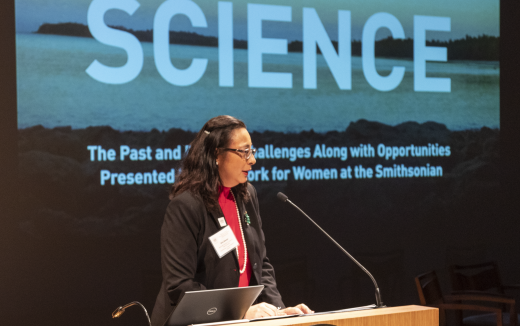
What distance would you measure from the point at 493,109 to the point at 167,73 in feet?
9.57

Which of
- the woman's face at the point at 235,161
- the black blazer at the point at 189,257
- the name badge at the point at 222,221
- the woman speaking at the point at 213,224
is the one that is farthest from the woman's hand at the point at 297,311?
the woman's face at the point at 235,161

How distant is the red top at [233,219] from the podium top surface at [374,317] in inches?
22.0

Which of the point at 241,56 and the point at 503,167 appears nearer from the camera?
the point at 241,56

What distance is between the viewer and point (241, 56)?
13.7 ft

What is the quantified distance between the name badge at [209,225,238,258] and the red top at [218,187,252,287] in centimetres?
9

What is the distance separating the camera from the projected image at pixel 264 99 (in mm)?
3732

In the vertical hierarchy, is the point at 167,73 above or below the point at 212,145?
above

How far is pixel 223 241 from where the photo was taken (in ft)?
7.29

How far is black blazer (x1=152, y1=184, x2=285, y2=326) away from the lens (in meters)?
2.10

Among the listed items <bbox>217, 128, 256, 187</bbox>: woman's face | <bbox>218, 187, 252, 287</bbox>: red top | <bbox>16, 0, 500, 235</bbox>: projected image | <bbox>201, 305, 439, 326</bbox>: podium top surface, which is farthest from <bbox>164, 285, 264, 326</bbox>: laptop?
<bbox>16, 0, 500, 235</bbox>: projected image

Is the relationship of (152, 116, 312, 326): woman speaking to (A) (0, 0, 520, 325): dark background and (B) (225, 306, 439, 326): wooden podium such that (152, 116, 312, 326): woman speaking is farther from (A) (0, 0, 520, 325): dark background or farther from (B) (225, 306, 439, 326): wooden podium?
(A) (0, 0, 520, 325): dark background

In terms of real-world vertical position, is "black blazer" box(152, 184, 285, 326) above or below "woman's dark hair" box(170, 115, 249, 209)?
below

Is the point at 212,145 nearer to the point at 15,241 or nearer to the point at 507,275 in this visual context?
the point at 15,241

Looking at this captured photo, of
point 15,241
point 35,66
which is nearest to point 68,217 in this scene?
point 15,241
